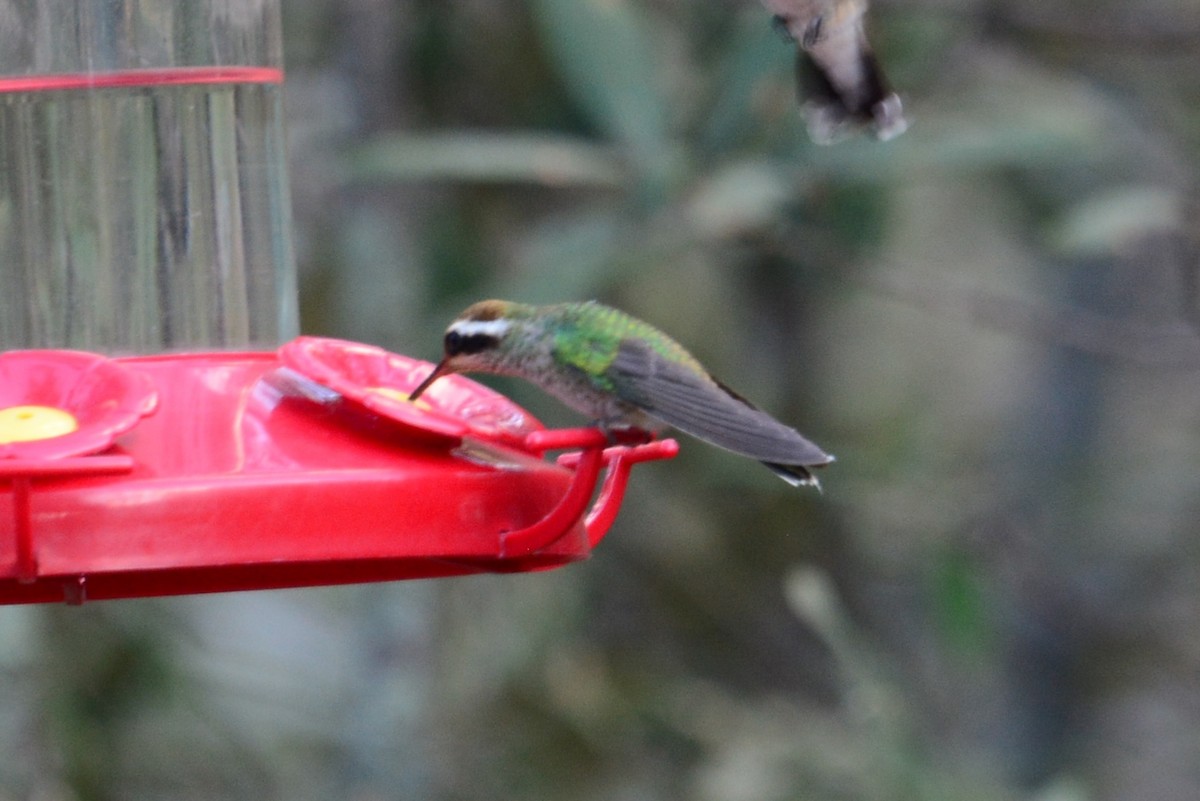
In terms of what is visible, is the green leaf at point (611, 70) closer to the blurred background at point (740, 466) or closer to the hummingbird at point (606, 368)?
the blurred background at point (740, 466)

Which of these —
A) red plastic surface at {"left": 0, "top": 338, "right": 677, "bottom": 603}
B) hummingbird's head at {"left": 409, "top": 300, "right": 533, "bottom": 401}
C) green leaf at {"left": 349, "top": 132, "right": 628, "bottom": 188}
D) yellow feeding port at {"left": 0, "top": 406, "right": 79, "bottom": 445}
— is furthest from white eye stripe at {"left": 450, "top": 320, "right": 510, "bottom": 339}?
green leaf at {"left": 349, "top": 132, "right": 628, "bottom": 188}

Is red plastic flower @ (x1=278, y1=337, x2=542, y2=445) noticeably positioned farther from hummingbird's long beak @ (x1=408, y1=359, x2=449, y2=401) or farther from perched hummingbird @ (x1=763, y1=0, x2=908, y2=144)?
perched hummingbird @ (x1=763, y1=0, x2=908, y2=144)

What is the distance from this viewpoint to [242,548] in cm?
225

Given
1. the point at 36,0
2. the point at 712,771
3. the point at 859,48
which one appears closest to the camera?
the point at 36,0

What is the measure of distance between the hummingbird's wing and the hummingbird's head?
0.19 m

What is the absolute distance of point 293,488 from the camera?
2309 mm

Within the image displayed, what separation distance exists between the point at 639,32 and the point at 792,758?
2409 millimetres

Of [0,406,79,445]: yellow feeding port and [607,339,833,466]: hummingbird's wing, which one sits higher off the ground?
[0,406,79,445]: yellow feeding port

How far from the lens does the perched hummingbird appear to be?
3.87 m

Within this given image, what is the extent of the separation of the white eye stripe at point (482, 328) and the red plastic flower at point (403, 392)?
95 mm

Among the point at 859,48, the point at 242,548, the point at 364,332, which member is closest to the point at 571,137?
the point at 364,332

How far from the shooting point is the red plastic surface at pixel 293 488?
222cm

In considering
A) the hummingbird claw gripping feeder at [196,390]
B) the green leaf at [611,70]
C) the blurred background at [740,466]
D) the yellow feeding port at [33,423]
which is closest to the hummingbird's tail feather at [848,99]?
the blurred background at [740,466]

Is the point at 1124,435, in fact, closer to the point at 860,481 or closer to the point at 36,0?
the point at 860,481
